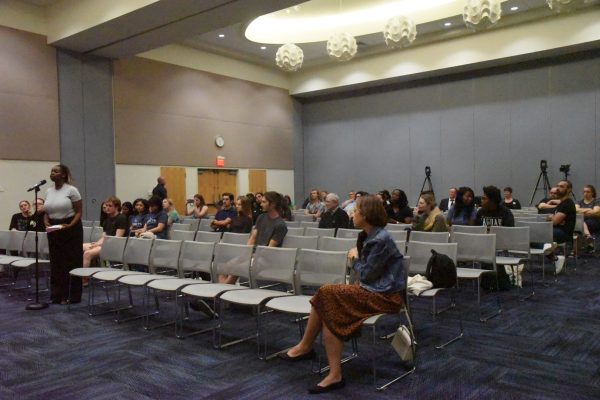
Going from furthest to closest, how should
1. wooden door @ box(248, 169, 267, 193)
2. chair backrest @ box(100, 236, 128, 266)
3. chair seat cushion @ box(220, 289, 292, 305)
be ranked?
wooden door @ box(248, 169, 267, 193), chair backrest @ box(100, 236, 128, 266), chair seat cushion @ box(220, 289, 292, 305)

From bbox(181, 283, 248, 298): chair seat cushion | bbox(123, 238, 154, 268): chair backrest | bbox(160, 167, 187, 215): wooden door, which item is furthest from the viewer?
bbox(160, 167, 187, 215): wooden door

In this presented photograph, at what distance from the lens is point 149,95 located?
12.5 m

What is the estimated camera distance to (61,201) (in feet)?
18.5

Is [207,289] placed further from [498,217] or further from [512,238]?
[498,217]

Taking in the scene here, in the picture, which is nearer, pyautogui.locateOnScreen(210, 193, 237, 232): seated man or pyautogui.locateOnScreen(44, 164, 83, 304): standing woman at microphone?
pyautogui.locateOnScreen(44, 164, 83, 304): standing woman at microphone

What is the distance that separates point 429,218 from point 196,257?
2.72 meters

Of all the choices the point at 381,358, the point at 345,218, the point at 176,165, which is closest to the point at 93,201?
the point at 176,165

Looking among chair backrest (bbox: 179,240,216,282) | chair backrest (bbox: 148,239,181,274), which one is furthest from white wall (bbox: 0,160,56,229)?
chair backrest (bbox: 179,240,216,282)

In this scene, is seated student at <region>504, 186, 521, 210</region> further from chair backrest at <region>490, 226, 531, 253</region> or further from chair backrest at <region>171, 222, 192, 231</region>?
chair backrest at <region>171, 222, 192, 231</region>

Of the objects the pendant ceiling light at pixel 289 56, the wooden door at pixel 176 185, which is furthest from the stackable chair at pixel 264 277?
the wooden door at pixel 176 185

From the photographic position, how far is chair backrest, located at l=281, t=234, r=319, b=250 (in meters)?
5.48

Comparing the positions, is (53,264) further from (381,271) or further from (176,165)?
(176,165)

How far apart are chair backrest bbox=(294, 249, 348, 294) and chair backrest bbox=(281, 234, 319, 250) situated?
3.74ft

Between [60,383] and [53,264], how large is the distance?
107 inches
